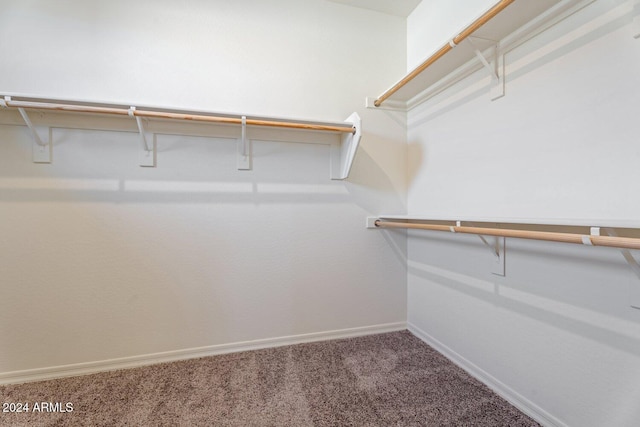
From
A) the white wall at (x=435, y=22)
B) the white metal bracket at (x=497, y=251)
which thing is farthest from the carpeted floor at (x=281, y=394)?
the white wall at (x=435, y=22)

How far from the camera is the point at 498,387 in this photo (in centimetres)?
135

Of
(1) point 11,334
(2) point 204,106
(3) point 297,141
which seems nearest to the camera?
(1) point 11,334

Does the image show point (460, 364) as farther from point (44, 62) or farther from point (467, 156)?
point (44, 62)

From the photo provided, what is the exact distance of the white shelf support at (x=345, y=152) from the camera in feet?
5.57

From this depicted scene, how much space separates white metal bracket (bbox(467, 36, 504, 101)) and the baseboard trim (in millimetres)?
1440

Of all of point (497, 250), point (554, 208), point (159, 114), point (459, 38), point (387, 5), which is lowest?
point (497, 250)

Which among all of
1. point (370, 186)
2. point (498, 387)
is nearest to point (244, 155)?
point (370, 186)

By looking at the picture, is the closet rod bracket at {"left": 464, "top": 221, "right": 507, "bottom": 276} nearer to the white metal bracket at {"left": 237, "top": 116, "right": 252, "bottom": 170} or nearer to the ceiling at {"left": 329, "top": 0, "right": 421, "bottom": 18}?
the white metal bracket at {"left": 237, "top": 116, "right": 252, "bottom": 170}

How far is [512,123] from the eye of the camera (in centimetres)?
128

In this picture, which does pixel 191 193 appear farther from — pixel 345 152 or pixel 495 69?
pixel 495 69

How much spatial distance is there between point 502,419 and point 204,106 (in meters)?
2.28

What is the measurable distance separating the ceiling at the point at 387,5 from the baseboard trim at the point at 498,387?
235cm

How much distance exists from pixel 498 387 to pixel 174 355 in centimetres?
Result: 184

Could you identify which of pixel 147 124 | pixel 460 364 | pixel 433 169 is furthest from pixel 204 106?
pixel 460 364
